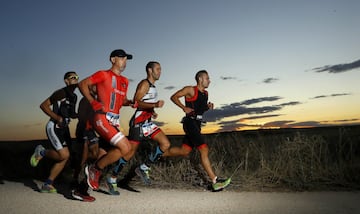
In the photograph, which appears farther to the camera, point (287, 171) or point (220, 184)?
point (287, 171)

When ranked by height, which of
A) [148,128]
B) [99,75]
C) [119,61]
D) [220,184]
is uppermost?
[119,61]

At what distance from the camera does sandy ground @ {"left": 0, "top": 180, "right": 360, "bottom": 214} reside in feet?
17.9

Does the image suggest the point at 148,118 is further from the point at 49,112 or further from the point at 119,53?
the point at 49,112

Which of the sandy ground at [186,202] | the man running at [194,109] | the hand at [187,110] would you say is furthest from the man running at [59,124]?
the hand at [187,110]

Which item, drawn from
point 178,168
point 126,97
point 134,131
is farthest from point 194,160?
point 126,97

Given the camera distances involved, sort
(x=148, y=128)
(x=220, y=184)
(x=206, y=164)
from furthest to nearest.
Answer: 1. (x=148, y=128)
2. (x=206, y=164)
3. (x=220, y=184)

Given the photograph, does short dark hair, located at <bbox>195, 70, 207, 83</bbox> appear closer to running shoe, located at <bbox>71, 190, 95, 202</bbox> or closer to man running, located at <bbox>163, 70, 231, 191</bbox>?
man running, located at <bbox>163, 70, 231, 191</bbox>

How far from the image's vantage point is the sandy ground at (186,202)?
546cm

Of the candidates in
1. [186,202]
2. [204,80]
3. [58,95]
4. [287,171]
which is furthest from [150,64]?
[287,171]

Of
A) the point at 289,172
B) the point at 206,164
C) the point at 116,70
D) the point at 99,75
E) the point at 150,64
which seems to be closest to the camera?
the point at 99,75

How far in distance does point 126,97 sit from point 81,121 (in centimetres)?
204

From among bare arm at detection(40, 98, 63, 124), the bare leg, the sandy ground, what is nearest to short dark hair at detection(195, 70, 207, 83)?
the bare leg

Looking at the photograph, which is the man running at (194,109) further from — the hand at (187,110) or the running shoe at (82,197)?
the running shoe at (82,197)

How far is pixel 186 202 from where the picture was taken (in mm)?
6004
